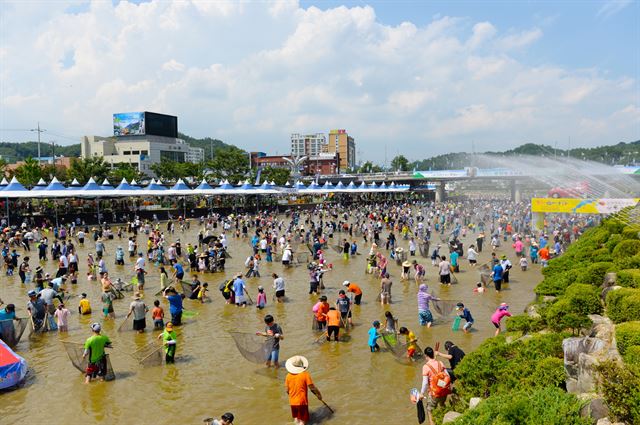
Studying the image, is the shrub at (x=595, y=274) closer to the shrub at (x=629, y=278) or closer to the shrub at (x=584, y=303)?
the shrub at (x=629, y=278)

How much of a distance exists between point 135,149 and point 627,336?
11710cm

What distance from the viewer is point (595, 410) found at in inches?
217

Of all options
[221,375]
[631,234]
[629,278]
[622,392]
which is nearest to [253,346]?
[221,375]

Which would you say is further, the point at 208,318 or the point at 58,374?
the point at 208,318

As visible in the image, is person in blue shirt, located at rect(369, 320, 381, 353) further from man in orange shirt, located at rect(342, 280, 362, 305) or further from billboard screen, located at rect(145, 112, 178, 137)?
billboard screen, located at rect(145, 112, 178, 137)

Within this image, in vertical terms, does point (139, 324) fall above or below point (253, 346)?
below

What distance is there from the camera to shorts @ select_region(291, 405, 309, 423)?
7898mm

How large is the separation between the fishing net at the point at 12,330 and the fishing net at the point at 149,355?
3.61m

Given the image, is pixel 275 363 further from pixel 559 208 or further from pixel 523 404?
pixel 559 208

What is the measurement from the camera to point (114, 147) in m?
118

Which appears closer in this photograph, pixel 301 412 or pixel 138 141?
pixel 301 412

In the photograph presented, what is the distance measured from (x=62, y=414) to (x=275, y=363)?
4061 mm

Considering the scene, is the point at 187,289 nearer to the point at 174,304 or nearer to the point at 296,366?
the point at 174,304

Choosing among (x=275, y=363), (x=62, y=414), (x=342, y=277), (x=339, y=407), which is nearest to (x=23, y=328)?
(x=62, y=414)
